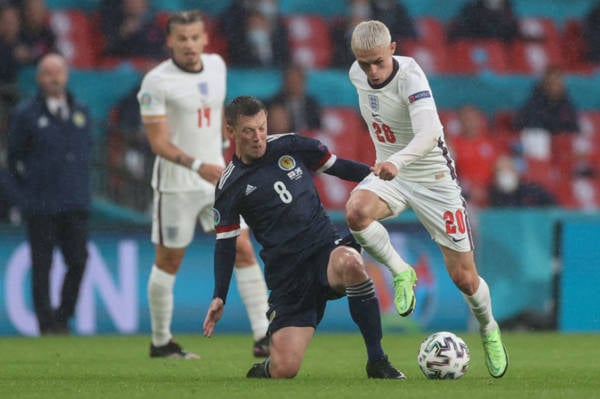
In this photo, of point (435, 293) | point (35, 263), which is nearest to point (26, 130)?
point (35, 263)

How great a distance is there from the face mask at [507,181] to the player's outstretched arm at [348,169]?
6.73m

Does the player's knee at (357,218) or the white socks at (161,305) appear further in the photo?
the white socks at (161,305)

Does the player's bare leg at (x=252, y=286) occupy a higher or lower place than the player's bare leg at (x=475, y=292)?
lower

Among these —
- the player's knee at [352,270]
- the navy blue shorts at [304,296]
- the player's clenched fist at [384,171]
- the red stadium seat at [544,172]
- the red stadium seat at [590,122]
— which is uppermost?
the player's clenched fist at [384,171]

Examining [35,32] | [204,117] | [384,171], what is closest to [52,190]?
[204,117]

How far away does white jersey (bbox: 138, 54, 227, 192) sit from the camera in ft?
31.9

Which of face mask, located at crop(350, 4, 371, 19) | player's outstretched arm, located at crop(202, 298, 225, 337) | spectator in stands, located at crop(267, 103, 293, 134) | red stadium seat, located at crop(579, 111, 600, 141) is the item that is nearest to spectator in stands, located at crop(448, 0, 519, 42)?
red stadium seat, located at crop(579, 111, 600, 141)

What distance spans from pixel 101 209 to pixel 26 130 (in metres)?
1.87

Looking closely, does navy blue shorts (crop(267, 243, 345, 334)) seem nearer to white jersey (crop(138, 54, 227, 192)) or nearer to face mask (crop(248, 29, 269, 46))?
white jersey (crop(138, 54, 227, 192))

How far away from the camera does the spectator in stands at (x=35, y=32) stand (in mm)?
14898

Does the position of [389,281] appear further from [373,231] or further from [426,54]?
[426,54]

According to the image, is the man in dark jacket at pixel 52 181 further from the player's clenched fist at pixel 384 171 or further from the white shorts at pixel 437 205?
the player's clenched fist at pixel 384 171

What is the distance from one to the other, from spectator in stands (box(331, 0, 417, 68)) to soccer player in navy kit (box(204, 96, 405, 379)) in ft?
27.8

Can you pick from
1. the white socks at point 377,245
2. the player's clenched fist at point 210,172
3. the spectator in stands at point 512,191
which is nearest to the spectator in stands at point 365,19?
the spectator in stands at point 512,191
